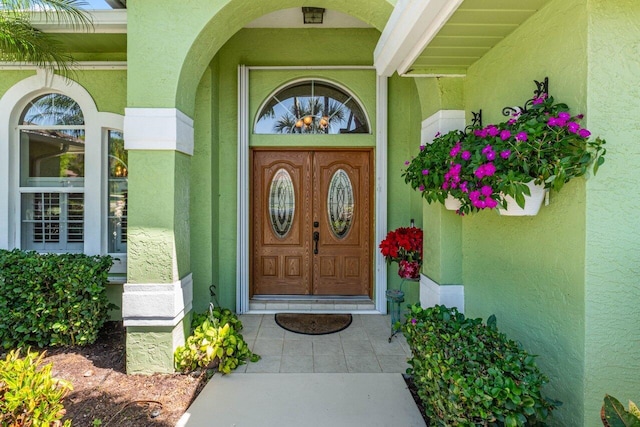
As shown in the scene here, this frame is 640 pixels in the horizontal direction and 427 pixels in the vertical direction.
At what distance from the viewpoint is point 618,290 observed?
70.7 inches

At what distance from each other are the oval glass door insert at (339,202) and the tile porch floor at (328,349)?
4.53ft

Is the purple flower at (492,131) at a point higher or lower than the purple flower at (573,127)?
higher

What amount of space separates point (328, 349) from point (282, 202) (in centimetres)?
221

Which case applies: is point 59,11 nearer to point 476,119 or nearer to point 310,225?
point 310,225

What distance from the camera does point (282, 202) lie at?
500 centimetres

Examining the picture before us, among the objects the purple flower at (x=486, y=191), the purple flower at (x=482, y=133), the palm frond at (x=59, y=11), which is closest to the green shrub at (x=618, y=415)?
the purple flower at (x=486, y=191)

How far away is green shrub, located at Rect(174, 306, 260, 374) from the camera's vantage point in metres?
3.10

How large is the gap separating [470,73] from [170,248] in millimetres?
3085

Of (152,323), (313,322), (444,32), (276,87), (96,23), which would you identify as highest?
(96,23)

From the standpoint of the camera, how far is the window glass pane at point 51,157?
433cm

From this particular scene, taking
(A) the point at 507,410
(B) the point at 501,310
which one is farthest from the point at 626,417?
(B) the point at 501,310

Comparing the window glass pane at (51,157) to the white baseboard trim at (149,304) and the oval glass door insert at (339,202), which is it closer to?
the white baseboard trim at (149,304)

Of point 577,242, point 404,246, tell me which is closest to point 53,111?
point 404,246

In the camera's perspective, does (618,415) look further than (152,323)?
No
